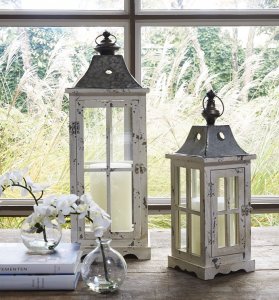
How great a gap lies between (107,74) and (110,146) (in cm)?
19

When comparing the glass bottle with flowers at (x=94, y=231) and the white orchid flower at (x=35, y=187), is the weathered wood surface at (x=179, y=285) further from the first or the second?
the white orchid flower at (x=35, y=187)

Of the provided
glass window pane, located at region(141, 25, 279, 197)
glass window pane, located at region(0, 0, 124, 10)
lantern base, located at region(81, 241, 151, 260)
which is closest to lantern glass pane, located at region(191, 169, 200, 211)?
lantern base, located at region(81, 241, 151, 260)

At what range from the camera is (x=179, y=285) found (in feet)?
4.44

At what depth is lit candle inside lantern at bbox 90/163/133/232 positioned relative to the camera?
5.07 feet

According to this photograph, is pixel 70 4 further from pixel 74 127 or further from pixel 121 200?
pixel 121 200

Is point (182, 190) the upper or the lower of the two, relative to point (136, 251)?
upper

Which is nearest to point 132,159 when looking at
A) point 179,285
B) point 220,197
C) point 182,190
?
point 182,190

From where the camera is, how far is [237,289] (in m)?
1.32

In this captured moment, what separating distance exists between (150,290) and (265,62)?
1175mm

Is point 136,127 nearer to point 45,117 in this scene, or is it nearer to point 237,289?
point 237,289

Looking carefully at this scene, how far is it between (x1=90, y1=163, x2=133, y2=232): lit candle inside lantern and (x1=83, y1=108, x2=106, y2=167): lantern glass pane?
0.02m

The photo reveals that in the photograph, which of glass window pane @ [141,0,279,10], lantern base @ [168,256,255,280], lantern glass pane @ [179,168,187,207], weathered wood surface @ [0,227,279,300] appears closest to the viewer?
weathered wood surface @ [0,227,279,300]

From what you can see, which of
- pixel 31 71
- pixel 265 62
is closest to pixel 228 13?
pixel 265 62

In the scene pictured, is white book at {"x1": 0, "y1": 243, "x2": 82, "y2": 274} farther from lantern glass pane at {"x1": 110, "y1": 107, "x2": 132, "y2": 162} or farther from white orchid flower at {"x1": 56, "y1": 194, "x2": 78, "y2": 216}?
lantern glass pane at {"x1": 110, "y1": 107, "x2": 132, "y2": 162}
